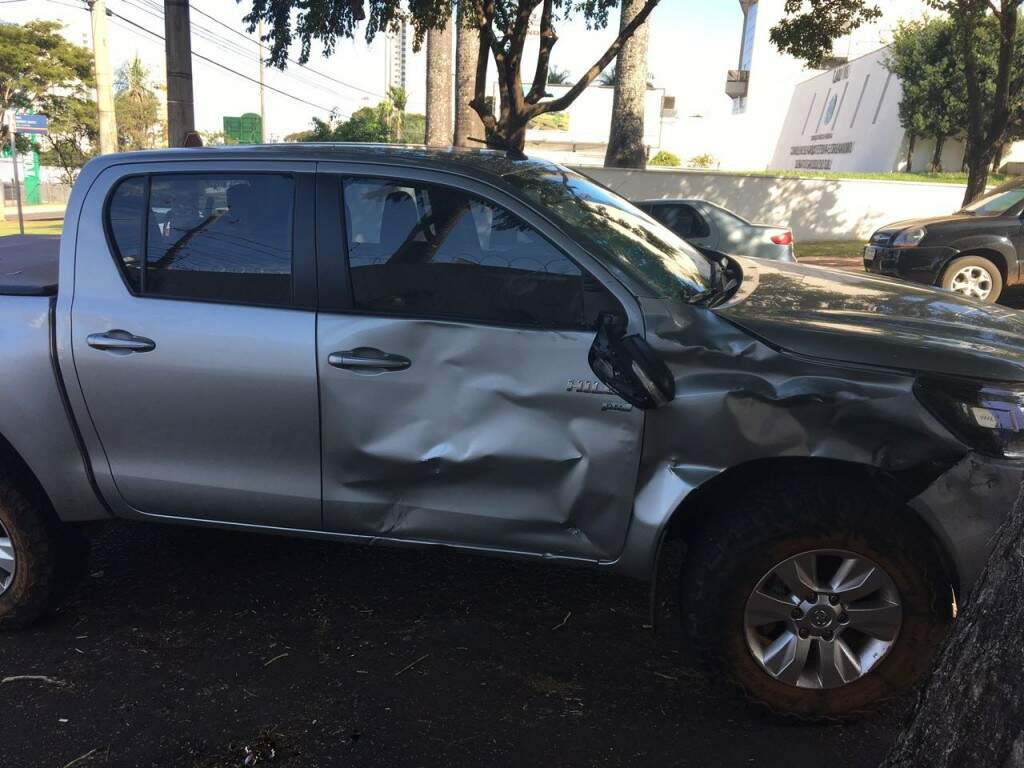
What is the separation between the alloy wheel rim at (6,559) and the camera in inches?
132

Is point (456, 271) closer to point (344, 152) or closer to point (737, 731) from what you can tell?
point (344, 152)

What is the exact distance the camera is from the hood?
268 cm

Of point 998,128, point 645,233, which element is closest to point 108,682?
point 645,233

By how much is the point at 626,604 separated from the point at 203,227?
7.55ft

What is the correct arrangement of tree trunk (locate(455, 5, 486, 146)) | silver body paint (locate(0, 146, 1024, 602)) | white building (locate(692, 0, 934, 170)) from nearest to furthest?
silver body paint (locate(0, 146, 1024, 602))
tree trunk (locate(455, 5, 486, 146))
white building (locate(692, 0, 934, 170))

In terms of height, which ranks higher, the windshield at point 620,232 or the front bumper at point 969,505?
the windshield at point 620,232

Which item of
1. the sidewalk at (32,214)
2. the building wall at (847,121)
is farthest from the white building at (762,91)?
the sidewalk at (32,214)

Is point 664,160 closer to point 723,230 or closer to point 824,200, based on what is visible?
point 824,200

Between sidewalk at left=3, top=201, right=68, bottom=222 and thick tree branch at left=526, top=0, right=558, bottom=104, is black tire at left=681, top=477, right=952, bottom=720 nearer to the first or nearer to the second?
thick tree branch at left=526, top=0, right=558, bottom=104

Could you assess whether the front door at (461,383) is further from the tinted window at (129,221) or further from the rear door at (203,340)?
the tinted window at (129,221)

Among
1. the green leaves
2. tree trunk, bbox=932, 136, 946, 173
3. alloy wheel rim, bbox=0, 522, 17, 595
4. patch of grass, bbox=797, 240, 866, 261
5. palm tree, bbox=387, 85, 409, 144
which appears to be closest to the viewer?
alloy wheel rim, bbox=0, 522, 17, 595

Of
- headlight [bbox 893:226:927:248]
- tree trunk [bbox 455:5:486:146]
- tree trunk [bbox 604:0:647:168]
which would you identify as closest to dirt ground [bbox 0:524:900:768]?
headlight [bbox 893:226:927:248]

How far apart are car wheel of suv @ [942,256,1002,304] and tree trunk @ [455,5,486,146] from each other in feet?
26.4

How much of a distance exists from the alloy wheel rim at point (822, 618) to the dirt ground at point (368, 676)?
0.22m
